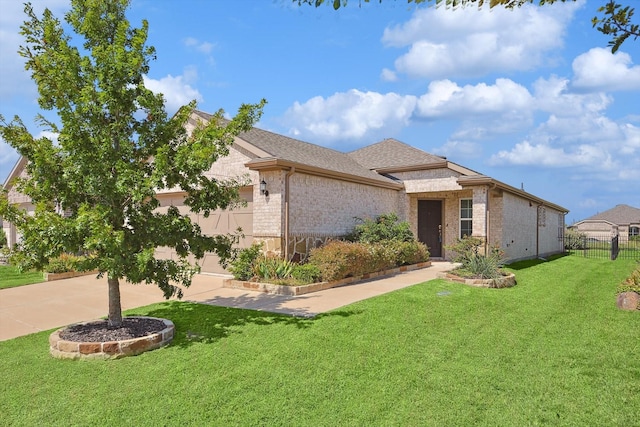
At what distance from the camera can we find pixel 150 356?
18.6ft

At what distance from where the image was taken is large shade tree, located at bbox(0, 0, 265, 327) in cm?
579

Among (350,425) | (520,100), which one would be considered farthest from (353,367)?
(520,100)

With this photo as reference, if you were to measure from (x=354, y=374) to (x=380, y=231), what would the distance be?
9.45 m

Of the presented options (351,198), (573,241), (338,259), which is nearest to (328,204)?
(351,198)

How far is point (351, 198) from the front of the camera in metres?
14.4

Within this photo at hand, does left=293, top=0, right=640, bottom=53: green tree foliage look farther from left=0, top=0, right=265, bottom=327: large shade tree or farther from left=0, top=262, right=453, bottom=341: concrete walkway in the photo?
left=0, top=262, right=453, bottom=341: concrete walkway

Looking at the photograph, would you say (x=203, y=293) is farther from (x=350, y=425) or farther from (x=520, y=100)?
(x=520, y=100)

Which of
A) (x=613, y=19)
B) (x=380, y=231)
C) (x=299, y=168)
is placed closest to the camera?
(x=613, y=19)

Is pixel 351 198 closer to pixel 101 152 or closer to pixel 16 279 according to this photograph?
pixel 101 152

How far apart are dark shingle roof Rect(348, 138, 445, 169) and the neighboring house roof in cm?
4055

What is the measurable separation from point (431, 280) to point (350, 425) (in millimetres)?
8253

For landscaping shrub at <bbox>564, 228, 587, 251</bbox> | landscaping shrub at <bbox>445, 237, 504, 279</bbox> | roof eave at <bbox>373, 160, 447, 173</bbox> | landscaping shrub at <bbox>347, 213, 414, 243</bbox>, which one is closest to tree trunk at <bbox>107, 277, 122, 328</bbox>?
landscaping shrub at <bbox>347, 213, 414, 243</bbox>

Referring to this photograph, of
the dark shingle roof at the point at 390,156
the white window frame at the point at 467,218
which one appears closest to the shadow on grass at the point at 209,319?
the dark shingle roof at the point at 390,156

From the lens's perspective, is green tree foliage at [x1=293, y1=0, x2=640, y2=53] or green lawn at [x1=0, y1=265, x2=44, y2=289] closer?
green tree foliage at [x1=293, y1=0, x2=640, y2=53]
